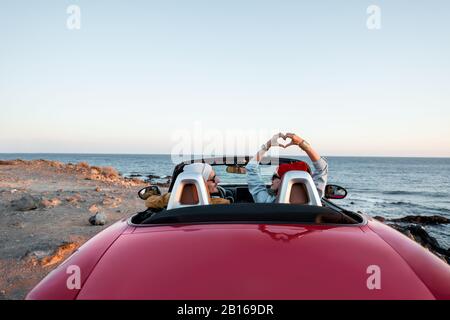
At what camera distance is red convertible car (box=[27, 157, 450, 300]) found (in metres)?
1.31

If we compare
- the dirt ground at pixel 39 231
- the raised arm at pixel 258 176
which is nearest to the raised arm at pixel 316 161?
the raised arm at pixel 258 176

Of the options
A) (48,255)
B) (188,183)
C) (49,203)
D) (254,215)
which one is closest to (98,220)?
(48,255)

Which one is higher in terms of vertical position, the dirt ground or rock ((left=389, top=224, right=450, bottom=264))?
the dirt ground

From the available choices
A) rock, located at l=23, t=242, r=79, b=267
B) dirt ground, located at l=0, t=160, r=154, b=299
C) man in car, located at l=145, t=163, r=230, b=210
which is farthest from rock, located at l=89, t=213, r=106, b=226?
man in car, located at l=145, t=163, r=230, b=210

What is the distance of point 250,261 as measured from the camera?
146 cm

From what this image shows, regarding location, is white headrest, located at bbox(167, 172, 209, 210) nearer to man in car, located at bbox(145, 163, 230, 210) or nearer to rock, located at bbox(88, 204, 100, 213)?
man in car, located at bbox(145, 163, 230, 210)

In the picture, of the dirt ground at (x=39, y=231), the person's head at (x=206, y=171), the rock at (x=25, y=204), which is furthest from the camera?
the rock at (x=25, y=204)

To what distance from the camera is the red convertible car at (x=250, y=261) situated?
4.31 ft

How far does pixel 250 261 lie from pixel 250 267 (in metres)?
0.05

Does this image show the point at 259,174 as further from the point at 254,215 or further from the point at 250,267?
the point at 250,267

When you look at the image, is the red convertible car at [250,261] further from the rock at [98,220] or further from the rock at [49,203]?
the rock at [49,203]

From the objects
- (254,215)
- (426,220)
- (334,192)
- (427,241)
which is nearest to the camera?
(254,215)
